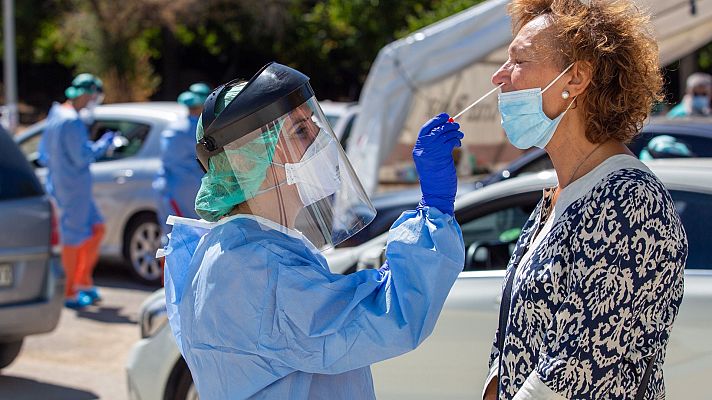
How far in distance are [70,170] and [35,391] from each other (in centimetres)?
264

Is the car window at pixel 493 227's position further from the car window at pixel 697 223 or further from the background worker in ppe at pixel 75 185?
the background worker in ppe at pixel 75 185

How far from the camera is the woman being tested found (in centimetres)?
209

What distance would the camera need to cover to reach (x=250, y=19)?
86.4 feet

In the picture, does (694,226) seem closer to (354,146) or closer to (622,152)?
(622,152)

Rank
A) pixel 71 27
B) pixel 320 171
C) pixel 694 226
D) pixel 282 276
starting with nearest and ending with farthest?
1. pixel 282 276
2. pixel 320 171
3. pixel 694 226
4. pixel 71 27

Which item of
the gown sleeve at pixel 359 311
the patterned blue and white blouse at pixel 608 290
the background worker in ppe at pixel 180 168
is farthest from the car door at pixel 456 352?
the background worker in ppe at pixel 180 168

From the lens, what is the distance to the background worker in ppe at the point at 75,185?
8281mm

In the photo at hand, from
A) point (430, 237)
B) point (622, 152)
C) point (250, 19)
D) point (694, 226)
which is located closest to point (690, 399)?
point (694, 226)

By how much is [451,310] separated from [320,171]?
77.6 inches

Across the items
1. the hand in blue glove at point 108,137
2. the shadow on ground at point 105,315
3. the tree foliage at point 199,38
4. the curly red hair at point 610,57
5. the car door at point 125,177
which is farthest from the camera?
the tree foliage at point 199,38

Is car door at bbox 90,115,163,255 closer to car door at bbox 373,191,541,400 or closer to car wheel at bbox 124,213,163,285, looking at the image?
car wheel at bbox 124,213,163,285

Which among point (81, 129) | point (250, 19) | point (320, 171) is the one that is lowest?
point (250, 19)

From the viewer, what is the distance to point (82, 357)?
6984 mm

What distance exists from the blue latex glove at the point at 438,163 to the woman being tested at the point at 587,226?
25 cm
